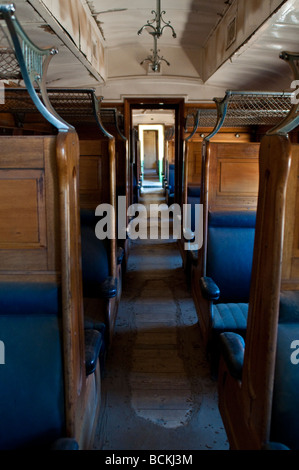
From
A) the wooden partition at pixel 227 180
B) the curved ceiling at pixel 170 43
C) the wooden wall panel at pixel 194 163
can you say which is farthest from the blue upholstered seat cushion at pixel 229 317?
the wooden wall panel at pixel 194 163

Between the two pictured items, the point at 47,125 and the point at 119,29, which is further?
the point at 47,125

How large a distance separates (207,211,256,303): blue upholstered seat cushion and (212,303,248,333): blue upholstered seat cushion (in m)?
0.16

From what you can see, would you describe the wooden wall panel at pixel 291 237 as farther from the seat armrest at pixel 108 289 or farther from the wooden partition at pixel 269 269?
the seat armrest at pixel 108 289

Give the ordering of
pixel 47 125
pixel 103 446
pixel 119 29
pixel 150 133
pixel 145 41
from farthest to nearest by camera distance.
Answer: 1. pixel 150 133
2. pixel 47 125
3. pixel 145 41
4. pixel 119 29
5. pixel 103 446

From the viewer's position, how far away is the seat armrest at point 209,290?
227 cm

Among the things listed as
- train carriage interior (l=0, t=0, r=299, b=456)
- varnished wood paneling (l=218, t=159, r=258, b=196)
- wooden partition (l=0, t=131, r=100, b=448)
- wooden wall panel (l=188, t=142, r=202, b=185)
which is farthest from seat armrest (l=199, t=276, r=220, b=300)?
wooden wall panel (l=188, t=142, r=202, b=185)

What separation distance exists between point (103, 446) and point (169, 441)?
0.33m

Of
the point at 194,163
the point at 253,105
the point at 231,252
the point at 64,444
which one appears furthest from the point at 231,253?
the point at 194,163

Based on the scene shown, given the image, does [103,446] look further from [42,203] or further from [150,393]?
[42,203]

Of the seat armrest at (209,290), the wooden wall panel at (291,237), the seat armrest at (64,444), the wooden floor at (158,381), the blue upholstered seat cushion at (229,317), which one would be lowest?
the wooden floor at (158,381)

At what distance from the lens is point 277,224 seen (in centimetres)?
115

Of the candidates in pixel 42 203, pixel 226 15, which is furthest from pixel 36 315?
pixel 226 15

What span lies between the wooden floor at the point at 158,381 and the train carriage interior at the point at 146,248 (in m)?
0.01

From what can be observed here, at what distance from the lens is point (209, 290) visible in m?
2.30
